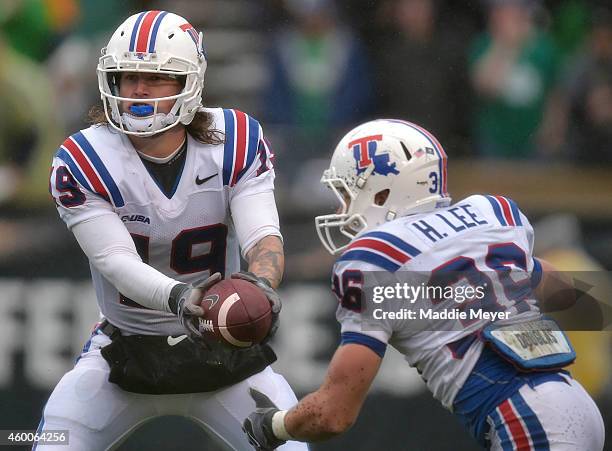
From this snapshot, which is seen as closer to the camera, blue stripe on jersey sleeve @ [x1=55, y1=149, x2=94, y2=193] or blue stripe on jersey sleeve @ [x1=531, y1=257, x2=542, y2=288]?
blue stripe on jersey sleeve @ [x1=531, y1=257, x2=542, y2=288]

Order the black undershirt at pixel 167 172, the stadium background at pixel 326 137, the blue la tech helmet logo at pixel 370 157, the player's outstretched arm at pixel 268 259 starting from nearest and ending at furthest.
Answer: the blue la tech helmet logo at pixel 370 157 < the player's outstretched arm at pixel 268 259 < the black undershirt at pixel 167 172 < the stadium background at pixel 326 137

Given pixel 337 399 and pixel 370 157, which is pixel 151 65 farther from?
pixel 337 399

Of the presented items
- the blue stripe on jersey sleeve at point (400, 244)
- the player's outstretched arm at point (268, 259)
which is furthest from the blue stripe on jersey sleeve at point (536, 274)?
the player's outstretched arm at point (268, 259)

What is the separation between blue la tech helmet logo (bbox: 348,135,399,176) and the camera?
3.81 meters

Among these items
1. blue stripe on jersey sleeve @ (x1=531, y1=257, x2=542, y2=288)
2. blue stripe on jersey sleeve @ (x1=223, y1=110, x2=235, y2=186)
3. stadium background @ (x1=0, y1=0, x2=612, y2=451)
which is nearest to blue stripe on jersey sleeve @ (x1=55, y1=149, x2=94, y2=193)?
blue stripe on jersey sleeve @ (x1=223, y1=110, x2=235, y2=186)

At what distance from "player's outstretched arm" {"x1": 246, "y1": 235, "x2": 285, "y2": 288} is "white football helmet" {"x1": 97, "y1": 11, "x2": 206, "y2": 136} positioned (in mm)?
527

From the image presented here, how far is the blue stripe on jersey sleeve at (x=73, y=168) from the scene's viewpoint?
13.8 ft

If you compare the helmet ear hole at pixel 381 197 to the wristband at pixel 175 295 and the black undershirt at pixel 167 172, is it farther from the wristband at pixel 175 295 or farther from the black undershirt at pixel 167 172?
the black undershirt at pixel 167 172

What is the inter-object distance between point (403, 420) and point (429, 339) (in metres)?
3.01

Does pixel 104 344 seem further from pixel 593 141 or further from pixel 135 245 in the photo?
pixel 593 141

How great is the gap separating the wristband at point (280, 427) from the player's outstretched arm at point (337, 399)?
19mm

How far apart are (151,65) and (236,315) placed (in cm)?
100

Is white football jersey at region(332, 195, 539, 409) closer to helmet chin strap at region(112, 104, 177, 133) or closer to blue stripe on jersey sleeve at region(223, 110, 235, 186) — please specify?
blue stripe on jersey sleeve at region(223, 110, 235, 186)

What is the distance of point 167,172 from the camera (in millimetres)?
4328
